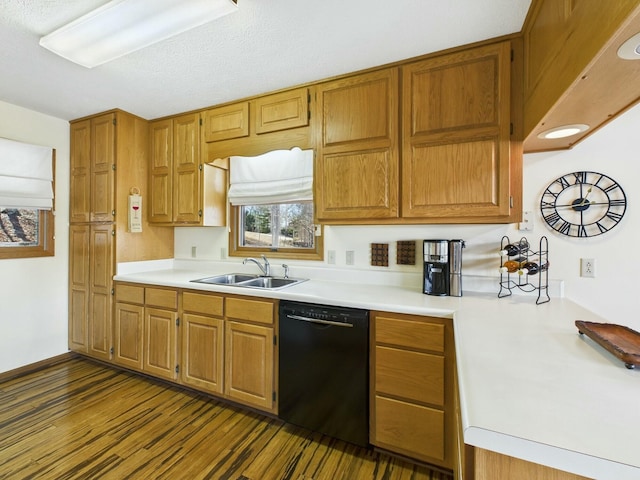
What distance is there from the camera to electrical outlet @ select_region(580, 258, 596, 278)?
5.62ft

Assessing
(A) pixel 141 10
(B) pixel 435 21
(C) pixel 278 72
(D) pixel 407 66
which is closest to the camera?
(A) pixel 141 10

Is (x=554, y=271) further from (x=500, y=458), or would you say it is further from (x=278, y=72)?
(x=278, y=72)

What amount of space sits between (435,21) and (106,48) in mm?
1861

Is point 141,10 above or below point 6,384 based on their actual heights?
above

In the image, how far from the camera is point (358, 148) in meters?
2.01

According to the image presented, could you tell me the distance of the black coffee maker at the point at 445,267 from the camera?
1.80m

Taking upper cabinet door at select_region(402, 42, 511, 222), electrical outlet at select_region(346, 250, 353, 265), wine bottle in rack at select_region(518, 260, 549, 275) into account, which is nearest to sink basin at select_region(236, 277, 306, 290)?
electrical outlet at select_region(346, 250, 353, 265)

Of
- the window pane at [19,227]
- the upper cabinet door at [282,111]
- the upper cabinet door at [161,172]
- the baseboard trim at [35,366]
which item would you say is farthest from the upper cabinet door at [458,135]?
the baseboard trim at [35,366]

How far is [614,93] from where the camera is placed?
1.09 metres

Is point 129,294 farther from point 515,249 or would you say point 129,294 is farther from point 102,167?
point 515,249

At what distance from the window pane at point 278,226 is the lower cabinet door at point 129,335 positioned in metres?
1.11

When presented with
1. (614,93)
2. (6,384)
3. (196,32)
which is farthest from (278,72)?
(6,384)

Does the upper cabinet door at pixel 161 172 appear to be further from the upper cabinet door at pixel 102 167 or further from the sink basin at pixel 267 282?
the sink basin at pixel 267 282

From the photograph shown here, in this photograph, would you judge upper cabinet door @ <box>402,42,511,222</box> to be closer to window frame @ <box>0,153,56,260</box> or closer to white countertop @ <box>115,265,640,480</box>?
white countertop @ <box>115,265,640,480</box>
